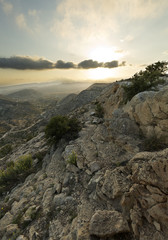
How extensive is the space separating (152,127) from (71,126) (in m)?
9.36

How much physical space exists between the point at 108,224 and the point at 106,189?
1549mm

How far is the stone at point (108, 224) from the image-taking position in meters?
4.57

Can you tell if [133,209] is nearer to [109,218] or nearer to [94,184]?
[109,218]

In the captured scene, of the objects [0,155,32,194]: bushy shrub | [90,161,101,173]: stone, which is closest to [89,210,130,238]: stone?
[90,161,101,173]: stone

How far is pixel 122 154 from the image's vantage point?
345 inches

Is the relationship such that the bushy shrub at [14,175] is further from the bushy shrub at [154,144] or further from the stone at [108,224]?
the bushy shrub at [154,144]

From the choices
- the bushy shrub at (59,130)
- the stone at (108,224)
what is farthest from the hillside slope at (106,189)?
the bushy shrub at (59,130)

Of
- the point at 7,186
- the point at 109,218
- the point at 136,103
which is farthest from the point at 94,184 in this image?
the point at 7,186

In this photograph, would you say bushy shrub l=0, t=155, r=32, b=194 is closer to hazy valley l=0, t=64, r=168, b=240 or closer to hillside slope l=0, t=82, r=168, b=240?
hazy valley l=0, t=64, r=168, b=240

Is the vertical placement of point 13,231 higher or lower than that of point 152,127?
lower

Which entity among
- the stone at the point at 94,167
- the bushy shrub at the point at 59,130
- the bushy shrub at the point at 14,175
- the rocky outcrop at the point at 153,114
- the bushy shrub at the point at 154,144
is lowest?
the bushy shrub at the point at 14,175

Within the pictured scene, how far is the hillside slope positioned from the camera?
4.62m

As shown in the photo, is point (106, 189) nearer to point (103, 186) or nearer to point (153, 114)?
point (103, 186)

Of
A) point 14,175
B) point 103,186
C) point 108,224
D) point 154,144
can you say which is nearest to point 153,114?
point 154,144
